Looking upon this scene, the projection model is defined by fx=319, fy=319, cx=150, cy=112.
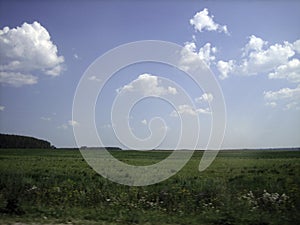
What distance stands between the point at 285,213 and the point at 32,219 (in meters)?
6.98

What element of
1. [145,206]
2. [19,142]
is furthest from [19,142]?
[145,206]

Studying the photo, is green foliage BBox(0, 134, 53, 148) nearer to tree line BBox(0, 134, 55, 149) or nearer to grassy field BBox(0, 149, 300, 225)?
tree line BBox(0, 134, 55, 149)

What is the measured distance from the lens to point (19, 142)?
90.2m

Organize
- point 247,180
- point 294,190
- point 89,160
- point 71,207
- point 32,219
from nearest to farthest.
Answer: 1. point 32,219
2. point 71,207
3. point 294,190
4. point 247,180
5. point 89,160

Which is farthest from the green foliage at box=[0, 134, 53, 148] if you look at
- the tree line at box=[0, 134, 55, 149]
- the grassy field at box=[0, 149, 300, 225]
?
the grassy field at box=[0, 149, 300, 225]

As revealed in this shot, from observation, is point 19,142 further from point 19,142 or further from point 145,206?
point 145,206

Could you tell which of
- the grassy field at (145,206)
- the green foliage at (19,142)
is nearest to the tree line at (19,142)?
the green foliage at (19,142)

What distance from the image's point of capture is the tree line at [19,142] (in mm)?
86544

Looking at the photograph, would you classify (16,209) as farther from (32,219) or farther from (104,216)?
(104,216)

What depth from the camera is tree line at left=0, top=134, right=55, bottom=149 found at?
8654 cm

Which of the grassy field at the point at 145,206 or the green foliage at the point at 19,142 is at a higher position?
the green foliage at the point at 19,142

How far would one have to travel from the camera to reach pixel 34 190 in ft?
37.6

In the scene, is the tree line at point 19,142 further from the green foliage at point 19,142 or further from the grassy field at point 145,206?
the grassy field at point 145,206

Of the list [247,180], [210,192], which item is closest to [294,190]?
[210,192]
